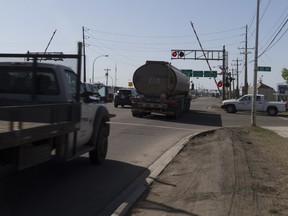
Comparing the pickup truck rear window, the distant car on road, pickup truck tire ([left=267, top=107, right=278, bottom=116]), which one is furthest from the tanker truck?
the pickup truck rear window

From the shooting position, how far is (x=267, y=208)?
7.06m

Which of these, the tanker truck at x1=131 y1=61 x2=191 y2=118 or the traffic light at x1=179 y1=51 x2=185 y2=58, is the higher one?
the traffic light at x1=179 y1=51 x2=185 y2=58

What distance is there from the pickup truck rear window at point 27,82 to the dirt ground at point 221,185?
8.51 ft

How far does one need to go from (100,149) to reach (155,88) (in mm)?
19655

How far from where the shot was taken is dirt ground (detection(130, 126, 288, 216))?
712 cm

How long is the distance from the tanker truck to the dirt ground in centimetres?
1626

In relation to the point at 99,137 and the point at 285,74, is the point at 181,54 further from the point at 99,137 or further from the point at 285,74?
the point at 99,137

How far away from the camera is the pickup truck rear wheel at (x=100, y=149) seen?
11.0 m

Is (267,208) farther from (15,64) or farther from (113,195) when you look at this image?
(15,64)

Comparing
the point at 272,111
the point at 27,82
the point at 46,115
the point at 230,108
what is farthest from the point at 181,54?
the point at 46,115

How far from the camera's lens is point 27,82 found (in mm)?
9109

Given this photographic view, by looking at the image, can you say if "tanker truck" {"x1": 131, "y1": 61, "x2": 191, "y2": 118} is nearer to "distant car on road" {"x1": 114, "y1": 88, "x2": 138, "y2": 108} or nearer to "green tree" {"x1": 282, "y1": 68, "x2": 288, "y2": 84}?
"distant car on road" {"x1": 114, "y1": 88, "x2": 138, "y2": 108}

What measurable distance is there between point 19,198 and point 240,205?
333 centimetres

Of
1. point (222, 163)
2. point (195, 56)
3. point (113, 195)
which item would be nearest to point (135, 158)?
point (222, 163)
